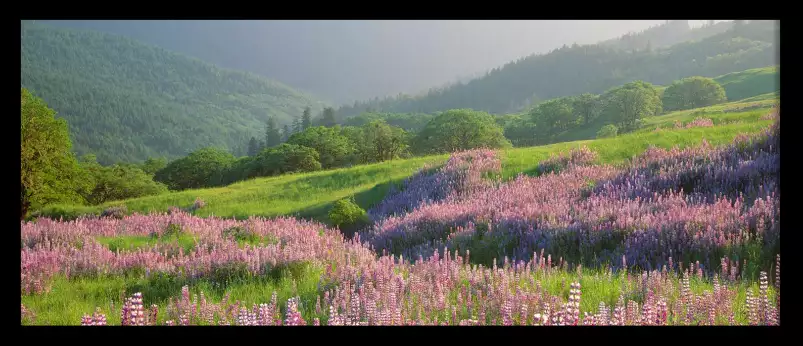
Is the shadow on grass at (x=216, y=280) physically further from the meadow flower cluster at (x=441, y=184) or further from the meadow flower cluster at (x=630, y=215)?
the meadow flower cluster at (x=441, y=184)

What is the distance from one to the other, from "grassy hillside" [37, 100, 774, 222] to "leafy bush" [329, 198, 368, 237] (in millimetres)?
2098

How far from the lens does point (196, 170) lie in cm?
9631

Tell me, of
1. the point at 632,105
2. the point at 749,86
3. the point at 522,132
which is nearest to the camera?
the point at 632,105

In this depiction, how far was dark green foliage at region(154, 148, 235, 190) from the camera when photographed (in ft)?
299

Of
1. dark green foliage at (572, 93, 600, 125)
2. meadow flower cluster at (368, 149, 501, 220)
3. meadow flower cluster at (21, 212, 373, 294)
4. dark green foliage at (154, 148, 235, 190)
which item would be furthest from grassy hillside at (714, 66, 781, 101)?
meadow flower cluster at (21, 212, 373, 294)

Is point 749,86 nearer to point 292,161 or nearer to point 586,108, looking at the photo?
point 586,108

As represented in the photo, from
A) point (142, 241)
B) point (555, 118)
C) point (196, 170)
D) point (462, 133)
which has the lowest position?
point (142, 241)

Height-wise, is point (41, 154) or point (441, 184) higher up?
point (41, 154)

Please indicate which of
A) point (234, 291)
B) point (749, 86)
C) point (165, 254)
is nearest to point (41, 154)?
point (165, 254)

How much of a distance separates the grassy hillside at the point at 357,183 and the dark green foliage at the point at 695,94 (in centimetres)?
13387

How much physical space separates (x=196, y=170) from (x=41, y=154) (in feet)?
249

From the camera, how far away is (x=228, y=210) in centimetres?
1880
